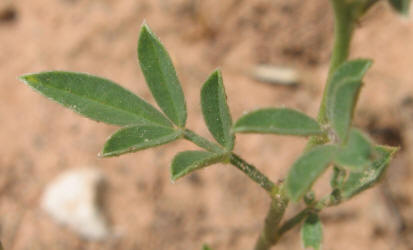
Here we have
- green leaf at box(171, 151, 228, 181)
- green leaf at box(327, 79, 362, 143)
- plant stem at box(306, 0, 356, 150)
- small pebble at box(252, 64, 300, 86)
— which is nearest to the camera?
green leaf at box(327, 79, 362, 143)

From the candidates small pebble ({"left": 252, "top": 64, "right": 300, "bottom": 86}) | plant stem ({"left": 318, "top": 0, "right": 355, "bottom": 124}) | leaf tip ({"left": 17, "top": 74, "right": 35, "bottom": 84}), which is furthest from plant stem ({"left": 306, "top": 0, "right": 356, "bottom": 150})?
small pebble ({"left": 252, "top": 64, "right": 300, "bottom": 86})

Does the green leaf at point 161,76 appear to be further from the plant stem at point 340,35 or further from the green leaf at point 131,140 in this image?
the plant stem at point 340,35

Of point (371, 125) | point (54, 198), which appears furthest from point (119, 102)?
point (371, 125)

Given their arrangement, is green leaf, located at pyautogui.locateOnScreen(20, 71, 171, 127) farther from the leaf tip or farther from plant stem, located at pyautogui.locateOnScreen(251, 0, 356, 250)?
plant stem, located at pyautogui.locateOnScreen(251, 0, 356, 250)

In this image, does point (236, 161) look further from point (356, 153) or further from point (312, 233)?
point (356, 153)

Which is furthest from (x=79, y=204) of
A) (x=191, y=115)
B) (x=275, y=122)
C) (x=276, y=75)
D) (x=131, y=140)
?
(x=275, y=122)

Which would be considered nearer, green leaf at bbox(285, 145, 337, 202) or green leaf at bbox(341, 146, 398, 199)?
green leaf at bbox(285, 145, 337, 202)

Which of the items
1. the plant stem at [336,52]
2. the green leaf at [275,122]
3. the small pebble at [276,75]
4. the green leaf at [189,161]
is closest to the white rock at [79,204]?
the small pebble at [276,75]
